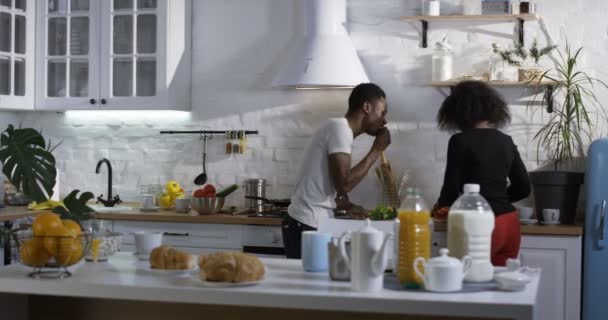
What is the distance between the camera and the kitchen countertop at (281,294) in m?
2.48

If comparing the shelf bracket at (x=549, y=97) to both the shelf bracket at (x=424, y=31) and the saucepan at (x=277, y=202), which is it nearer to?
the shelf bracket at (x=424, y=31)

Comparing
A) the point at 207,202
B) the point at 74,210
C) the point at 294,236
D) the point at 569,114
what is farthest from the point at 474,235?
the point at 207,202

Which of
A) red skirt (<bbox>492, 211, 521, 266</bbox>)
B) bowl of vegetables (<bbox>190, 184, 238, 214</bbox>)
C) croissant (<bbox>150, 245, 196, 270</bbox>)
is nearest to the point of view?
croissant (<bbox>150, 245, 196, 270</bbox>)

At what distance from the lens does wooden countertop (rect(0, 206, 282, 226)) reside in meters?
5.09

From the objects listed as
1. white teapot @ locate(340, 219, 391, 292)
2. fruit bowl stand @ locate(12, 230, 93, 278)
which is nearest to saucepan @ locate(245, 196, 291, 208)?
fruit bowl stand @ locate(12, 230, 93, 278)

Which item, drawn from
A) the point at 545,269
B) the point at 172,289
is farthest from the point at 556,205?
the point at 172,289

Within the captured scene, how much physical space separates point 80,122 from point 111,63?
0.60 m

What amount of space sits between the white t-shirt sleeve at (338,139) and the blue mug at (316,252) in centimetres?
140

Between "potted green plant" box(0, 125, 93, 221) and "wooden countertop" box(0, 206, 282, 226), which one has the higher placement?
"potted green plant" box(0, 125, 93, 221)

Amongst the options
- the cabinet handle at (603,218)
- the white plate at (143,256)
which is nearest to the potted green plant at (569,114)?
the cabinet handle at (603,218)

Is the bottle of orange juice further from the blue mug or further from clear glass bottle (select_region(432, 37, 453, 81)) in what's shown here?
clear glass bottle (select_region(432, 37, 453, 81))

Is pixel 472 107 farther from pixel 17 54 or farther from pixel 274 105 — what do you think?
pixel 17 54

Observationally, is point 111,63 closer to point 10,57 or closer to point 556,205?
point 10,57

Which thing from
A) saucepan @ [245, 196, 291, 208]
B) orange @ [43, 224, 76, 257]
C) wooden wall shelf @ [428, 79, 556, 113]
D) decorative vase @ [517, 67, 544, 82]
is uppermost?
decorative vase @ [517, 67, 544, 82]
